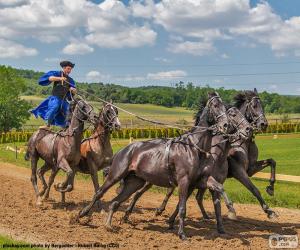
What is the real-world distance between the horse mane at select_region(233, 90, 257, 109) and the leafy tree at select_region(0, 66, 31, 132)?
62085mm

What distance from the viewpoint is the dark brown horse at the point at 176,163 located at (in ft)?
28.2

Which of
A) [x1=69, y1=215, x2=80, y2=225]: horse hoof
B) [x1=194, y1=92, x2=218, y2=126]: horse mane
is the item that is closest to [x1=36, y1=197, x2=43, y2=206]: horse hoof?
[x1=69, y1=215, x2=80, y2=225]: horse hoof

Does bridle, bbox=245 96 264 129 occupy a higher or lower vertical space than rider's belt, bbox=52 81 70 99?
lower

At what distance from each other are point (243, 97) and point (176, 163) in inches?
113

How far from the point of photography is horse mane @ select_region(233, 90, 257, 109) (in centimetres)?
1060

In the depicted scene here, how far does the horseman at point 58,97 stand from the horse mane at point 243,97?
420 centimetres

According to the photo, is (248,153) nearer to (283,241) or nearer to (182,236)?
(283,241)

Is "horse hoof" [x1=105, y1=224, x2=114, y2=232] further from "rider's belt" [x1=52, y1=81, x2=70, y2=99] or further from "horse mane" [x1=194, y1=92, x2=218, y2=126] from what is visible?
"rider's belt" [x1=52, y1=81, x2=70, y2=99]

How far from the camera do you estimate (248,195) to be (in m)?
14.4

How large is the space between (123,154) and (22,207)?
384 cm

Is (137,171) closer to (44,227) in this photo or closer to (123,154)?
(123,154)

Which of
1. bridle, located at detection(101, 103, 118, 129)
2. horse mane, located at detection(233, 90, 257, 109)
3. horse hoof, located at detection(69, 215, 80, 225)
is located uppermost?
horse mane, located at detection(233, 90, 257, 109)

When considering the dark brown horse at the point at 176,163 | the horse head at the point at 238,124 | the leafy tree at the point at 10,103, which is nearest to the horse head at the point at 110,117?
the dark brown horse at the point at 176,163

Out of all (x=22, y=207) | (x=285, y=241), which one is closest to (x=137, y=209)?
(x=22, y=207)
